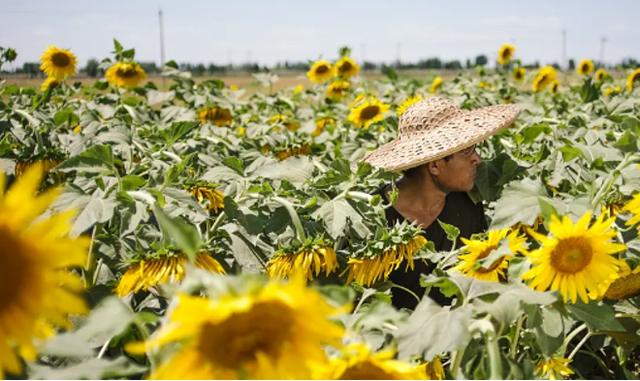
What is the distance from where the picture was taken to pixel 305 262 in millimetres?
1262

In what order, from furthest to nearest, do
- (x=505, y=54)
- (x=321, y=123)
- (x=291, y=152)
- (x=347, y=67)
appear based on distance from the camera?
(x=505, y=54) < (x=347, y=67) < (x=321, y=123) < (x=291, y=152)

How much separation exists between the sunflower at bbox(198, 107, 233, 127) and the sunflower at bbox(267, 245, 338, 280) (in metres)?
2.88

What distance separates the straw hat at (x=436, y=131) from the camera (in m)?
1.95

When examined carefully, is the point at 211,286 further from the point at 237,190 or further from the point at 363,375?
the point at 237,190

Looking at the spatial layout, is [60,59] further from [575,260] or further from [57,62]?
[575,260]

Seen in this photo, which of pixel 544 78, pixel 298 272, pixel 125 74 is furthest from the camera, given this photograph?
pixel 544 78

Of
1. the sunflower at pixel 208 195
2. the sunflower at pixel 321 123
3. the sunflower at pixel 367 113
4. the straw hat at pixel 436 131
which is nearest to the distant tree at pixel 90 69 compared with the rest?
the sunflower at pixel 321 123

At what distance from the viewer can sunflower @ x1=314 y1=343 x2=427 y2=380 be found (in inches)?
27.6

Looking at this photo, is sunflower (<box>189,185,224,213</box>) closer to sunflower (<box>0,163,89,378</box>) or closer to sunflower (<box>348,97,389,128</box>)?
sunflower (<box>0,163,89,378</box>)

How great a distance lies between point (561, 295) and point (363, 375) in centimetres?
44

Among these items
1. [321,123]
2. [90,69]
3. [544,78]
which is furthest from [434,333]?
[90,69]

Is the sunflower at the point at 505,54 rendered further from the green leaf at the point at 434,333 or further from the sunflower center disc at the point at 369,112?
the green leaf at the point at 434,333

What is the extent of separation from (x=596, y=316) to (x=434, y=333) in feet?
1.10

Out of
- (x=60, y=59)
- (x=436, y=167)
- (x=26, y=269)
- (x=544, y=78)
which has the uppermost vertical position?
(x=60, y=59)
